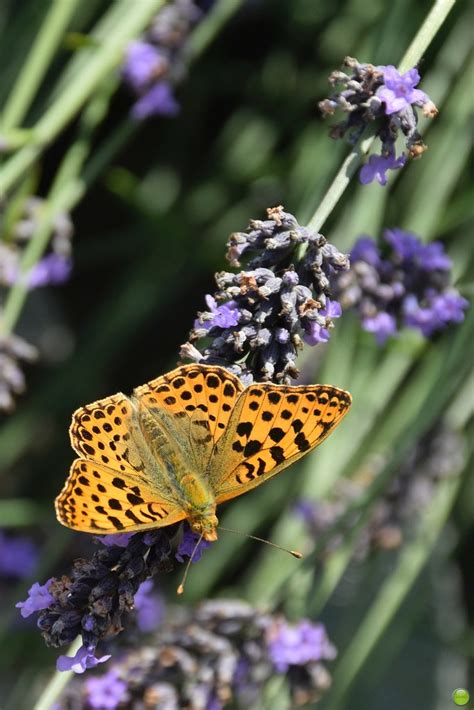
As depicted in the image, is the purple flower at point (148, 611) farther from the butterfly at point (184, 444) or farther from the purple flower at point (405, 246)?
the purple flower at point (405, 246)

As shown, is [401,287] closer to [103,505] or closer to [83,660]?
[103,505]

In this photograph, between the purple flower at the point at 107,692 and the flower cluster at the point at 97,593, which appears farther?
the purple flower at the point at 107,692

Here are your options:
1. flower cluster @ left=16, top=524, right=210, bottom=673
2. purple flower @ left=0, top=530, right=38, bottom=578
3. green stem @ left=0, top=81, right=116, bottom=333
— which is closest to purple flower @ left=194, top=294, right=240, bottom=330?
flower cluster @ left=16, top=524, right=210, bottom=673

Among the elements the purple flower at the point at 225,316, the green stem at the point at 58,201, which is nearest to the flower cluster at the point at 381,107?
the purple flower at the point at 225,316

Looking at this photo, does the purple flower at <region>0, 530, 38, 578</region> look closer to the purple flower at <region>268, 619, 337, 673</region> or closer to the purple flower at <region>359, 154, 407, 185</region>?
the purple flower at <region>268, 619, 337, 673</region>

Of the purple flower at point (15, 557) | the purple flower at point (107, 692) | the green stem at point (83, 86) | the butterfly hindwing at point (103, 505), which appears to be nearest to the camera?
the butterfly hindwing at point (103, 505)

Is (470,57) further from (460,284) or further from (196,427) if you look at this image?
(196,427)

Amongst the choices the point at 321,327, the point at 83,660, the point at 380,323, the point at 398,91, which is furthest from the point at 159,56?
the point at 83,660

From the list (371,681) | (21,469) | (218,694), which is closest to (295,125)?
(21,469)
